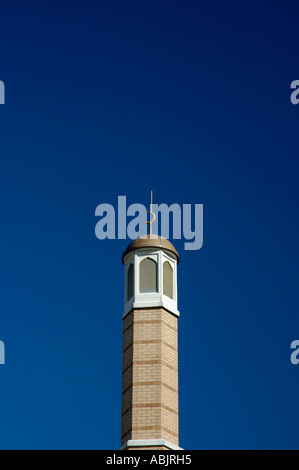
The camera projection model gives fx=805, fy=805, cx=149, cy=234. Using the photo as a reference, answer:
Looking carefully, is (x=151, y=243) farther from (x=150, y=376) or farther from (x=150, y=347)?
(x=150, y=376)

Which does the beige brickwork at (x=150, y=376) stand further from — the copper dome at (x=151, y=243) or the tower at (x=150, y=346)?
the copper dome at (x=151, y=243)

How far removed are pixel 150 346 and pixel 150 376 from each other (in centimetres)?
74

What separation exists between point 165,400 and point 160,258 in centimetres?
362

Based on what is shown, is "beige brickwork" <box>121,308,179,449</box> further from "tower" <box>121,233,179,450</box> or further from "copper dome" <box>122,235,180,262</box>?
"copper dome" <box>122,235,180,262</box>

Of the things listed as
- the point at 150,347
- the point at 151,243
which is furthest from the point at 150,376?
the point at 151,243

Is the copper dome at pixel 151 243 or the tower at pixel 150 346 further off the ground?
the copper dome at pixel 151 243

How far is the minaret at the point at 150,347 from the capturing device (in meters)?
17.8

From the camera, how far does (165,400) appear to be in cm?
1816

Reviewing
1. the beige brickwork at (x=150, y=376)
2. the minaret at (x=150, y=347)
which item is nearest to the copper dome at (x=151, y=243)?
the minaret at (x=150, y=347)

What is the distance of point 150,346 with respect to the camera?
1881 centimetres
